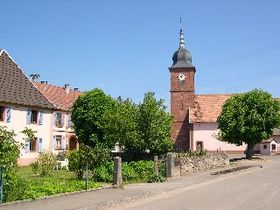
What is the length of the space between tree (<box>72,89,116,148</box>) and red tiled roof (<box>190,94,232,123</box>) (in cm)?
2500

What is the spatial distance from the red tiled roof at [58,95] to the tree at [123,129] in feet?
63.5

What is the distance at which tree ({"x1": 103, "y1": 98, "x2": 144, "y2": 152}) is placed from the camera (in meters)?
36.6

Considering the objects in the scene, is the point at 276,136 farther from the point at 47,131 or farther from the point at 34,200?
the point at 34,200

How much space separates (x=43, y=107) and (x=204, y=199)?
29.1m

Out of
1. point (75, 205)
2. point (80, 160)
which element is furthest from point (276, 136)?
point (75, 205)

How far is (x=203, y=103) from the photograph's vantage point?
7644cm

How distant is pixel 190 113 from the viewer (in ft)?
245

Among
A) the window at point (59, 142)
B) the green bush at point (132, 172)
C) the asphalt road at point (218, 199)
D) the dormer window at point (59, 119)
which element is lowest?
the asphalt road at point (218, 199)

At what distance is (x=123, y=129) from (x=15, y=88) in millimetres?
12252

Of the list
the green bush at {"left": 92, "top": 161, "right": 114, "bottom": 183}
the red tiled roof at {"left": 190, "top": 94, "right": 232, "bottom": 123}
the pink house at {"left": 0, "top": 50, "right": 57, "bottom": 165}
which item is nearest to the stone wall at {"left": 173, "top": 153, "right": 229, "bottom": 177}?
the green bush at {"left": 92, "top": 161, "right": 114, "bottom": 183}

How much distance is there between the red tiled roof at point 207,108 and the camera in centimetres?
7418

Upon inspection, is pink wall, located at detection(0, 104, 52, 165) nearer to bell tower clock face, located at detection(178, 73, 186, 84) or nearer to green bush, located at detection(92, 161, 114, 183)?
green bush, located at detection(92, 161, 114, 183)

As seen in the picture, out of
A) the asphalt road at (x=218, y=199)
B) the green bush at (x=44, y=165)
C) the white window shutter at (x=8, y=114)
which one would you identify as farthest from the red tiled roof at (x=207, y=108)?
the asphalt road at (x=218, y=199)

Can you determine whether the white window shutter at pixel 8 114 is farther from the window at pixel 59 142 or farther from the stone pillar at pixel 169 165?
the stone pillar at pixel 169 165
